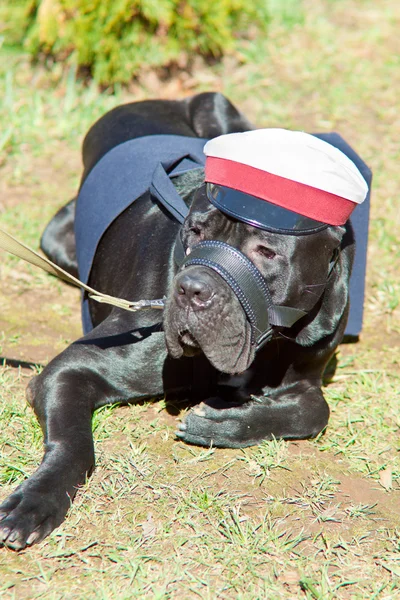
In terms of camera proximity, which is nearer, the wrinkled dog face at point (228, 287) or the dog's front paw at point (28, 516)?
the dog's front paw at point (28, 516)

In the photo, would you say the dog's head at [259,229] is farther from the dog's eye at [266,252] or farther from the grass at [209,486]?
the grass at [209,486]

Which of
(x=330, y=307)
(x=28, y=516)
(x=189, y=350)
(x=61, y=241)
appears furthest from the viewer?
(x=61, y=241)

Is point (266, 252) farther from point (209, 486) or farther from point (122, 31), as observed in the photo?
point (122, 31)

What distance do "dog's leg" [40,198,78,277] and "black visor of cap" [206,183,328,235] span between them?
1.98 meters

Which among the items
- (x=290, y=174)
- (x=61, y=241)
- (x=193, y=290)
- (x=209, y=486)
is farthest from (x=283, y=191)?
(x=61, y=241)

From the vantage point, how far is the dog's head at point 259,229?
258 cm

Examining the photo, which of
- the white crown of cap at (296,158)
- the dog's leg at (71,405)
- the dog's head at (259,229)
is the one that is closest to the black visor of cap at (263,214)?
the dog's head at (259,229)

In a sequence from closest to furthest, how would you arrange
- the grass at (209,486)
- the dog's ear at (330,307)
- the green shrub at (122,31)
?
the grass at (209,486)
the dog's ear at (330,307)
the green shrub at (122,31)

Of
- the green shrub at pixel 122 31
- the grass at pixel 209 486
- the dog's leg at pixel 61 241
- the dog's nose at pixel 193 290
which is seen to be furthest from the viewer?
the green shrub at pixel 122 31

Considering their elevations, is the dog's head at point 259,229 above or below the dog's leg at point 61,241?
above

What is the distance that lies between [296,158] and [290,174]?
65mm

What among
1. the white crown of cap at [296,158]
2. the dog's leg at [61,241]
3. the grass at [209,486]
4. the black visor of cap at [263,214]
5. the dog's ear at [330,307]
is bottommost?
the dog's leg at [61,241]

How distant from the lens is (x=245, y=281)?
8.45 ft

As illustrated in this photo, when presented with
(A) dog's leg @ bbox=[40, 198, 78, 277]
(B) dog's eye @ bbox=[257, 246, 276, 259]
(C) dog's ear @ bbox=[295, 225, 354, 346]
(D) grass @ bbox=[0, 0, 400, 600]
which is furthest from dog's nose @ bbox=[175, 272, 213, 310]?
(A) dog's leg @ bbox=[40, 198, 78, 277]
